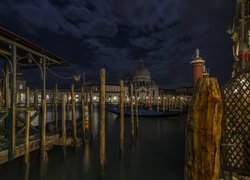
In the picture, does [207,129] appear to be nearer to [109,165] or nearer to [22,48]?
[22,48]

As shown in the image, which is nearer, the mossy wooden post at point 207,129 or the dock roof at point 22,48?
the mossy wooden post at point 207,129

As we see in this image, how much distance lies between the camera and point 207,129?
227 cm

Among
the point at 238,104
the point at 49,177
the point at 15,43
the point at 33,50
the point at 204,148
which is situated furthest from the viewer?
the point at 33,50

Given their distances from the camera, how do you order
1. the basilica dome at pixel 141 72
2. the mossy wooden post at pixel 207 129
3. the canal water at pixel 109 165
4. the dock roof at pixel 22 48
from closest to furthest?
the mossy wooden post at pixel 207 129
the dock roof at pixel 22 48
the canal water at pixel 109 165
the basilica dome at pixel 141 72

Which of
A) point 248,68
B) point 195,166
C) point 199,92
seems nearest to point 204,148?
point 195,166

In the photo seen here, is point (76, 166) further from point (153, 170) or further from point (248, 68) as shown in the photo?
point (248, 68)

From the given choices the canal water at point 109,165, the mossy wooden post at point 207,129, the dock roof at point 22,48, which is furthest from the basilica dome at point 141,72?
the mossy wooden post at point 207,129

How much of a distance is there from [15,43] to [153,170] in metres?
8.18

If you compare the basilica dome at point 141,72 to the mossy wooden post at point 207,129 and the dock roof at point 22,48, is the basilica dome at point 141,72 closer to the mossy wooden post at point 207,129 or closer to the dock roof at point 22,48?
the dock roof at point 22,48

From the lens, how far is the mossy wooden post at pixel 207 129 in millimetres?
2271

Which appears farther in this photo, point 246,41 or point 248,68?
point 246,41

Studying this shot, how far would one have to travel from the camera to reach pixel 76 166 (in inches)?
384

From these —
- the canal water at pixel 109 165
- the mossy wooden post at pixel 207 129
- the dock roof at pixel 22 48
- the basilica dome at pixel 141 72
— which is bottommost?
the canal water at pixel 109 165

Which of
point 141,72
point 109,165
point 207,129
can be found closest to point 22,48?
point 109,165
